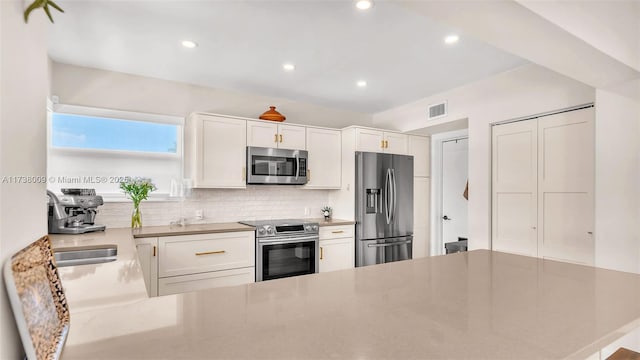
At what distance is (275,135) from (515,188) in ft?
8.58

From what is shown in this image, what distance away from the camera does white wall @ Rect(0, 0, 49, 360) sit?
0.53 metres

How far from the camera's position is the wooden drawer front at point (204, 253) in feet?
9.68

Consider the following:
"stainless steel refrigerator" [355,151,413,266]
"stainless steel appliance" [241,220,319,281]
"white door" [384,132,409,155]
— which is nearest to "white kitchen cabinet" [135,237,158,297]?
"stainless steel appliance" [241,220,319,281]

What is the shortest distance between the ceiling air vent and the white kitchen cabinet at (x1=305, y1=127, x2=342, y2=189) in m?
1.17

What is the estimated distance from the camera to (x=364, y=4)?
2.02 m

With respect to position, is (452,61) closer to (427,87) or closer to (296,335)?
(427,87)

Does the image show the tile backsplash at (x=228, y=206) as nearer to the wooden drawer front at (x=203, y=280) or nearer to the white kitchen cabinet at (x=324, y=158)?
the white kitchen cabinet at (x=324, y=158)

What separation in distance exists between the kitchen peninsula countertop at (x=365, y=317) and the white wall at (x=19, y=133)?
0.23m

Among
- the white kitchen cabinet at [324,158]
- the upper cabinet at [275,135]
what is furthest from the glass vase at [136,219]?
the white kitchen cabinet at [324,158]

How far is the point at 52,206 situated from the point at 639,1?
4317 millimetres

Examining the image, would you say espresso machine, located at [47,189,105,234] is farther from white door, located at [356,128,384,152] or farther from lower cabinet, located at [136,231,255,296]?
white door, located at [356,128,384,152]

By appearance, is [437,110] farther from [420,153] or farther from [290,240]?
[290,240]

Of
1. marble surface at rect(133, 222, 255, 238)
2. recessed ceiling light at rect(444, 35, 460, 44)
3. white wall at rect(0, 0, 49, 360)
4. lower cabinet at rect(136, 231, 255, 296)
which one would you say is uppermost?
recessed ceiling light at rect(444, 35, 460, 44)

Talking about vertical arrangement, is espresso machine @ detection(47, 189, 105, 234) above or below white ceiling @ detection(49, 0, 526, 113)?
below
